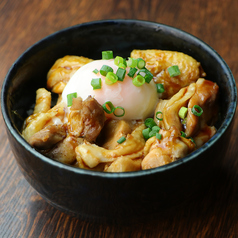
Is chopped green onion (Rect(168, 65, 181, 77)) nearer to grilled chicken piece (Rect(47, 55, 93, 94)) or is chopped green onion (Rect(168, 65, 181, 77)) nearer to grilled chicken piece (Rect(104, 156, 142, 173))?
grilled chicken piece (Rect(47, 55, 93, 94))

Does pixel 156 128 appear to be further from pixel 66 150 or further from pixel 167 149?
pixel 66 150

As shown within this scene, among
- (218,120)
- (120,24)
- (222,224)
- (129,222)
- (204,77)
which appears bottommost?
(222,224)

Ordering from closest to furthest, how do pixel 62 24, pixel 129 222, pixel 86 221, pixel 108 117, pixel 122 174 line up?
1. pixel 122 174
2. pixel 129 222
3. pixel 86 221
4. pixel 108 117
5. pixel 62 24

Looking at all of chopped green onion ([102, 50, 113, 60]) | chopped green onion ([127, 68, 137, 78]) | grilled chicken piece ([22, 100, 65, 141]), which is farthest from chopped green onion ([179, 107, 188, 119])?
grilled chicken piece ([22, 100, 65, 141])

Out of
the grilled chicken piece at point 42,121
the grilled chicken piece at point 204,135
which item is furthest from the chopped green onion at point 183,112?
the grilled chicken piece at point 42,121

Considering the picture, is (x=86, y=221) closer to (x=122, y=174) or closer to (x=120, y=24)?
(x=122, y=174)

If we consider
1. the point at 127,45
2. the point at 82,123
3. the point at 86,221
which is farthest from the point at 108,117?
the point at 127,45

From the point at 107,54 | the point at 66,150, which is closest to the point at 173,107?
the point at 107,54
